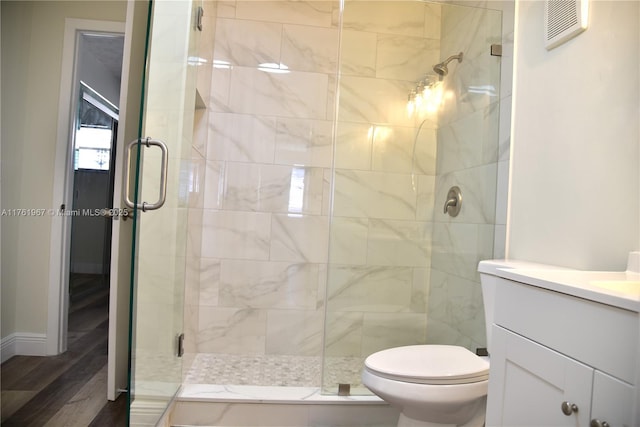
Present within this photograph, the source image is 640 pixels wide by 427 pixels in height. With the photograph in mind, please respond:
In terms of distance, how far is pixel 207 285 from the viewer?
99.5 inches

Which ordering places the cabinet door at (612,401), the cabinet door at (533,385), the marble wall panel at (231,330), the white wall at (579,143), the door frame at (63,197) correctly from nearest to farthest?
1. the cabinet door at (612,401)
2. the cabinet door at (533,385)
3. the white wall at (579,143)
4. the door frame at (63,197)
5. the marble wall panel at (231,330)

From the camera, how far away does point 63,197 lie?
5.84 ft

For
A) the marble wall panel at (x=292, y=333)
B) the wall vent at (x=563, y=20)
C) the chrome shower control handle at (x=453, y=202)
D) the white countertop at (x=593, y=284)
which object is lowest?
the marble wall panel at (x=292, y=333)

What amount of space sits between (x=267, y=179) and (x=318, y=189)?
1.17 ft

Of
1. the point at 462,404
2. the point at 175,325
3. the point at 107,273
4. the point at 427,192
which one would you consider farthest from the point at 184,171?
the point at 462,404

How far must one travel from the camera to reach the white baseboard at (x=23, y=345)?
1570 mm

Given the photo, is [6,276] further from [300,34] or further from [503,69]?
[503,69]

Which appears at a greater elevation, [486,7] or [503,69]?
Answer: [486,7]

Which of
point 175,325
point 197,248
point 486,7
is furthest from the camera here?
point 197,248

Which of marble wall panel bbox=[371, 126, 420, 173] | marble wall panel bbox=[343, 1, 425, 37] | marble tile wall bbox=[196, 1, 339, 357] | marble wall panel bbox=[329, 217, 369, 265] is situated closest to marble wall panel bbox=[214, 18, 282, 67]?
marble tile wall bbox=[196, 1, 339, 357]

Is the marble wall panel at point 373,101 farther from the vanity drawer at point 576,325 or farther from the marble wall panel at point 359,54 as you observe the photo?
the vanity drawer at point 576,325

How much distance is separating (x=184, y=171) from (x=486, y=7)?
5.98ft

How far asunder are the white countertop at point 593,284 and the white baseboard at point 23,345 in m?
1.92

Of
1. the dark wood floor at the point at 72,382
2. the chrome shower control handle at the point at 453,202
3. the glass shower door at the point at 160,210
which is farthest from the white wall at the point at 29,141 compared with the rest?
the chrome shower control handle at the point at 453,202
